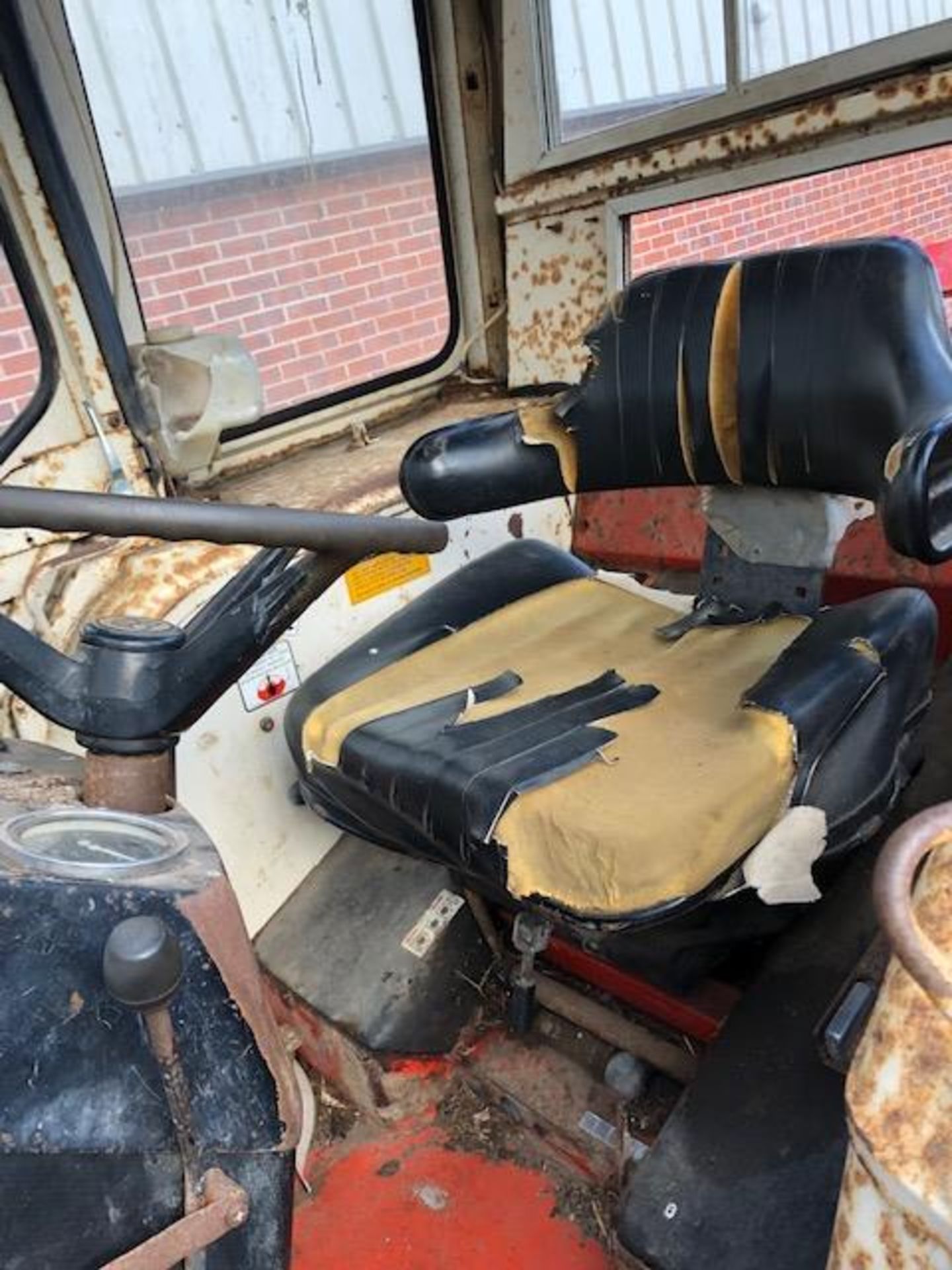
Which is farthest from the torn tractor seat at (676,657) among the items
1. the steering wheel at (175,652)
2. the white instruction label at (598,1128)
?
the steering wheel at (175,652)

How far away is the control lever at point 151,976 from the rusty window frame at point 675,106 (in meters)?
1.51

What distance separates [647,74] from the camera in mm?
1773

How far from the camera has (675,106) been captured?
5.72 feet

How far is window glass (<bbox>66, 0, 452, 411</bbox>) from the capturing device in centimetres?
165

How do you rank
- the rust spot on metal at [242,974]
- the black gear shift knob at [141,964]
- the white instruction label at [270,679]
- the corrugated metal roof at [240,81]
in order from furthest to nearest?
the white instruction label at [270,679], the corrugated metal roof at [240,81], the rust spot on metal at [242,974], the black gear shift knob at [141,964]

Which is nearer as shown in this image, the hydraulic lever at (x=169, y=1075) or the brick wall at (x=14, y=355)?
the hydraulic lever at (x=169, y=1075)

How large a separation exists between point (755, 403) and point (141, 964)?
1.11 m

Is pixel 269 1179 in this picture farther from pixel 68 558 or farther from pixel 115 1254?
pixel 68 558

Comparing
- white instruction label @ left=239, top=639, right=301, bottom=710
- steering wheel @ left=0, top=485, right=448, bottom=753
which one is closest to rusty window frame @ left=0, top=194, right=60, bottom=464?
white instruction label @ left=239, top=639, right=301, bottom=710

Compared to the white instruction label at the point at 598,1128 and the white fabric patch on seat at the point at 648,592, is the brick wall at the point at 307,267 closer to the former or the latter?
the white fabric patch on seat at the point at 648,592

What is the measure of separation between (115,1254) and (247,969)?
0.77ft

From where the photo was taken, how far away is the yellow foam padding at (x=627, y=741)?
1068 mm

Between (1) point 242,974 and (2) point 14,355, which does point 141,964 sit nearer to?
(1) point 242,974

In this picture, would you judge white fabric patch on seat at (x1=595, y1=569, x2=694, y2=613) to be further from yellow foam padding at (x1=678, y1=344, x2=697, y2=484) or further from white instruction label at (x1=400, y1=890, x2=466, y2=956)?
white instruction label at (x1=400, y1=890, x2=466, y2=956)
